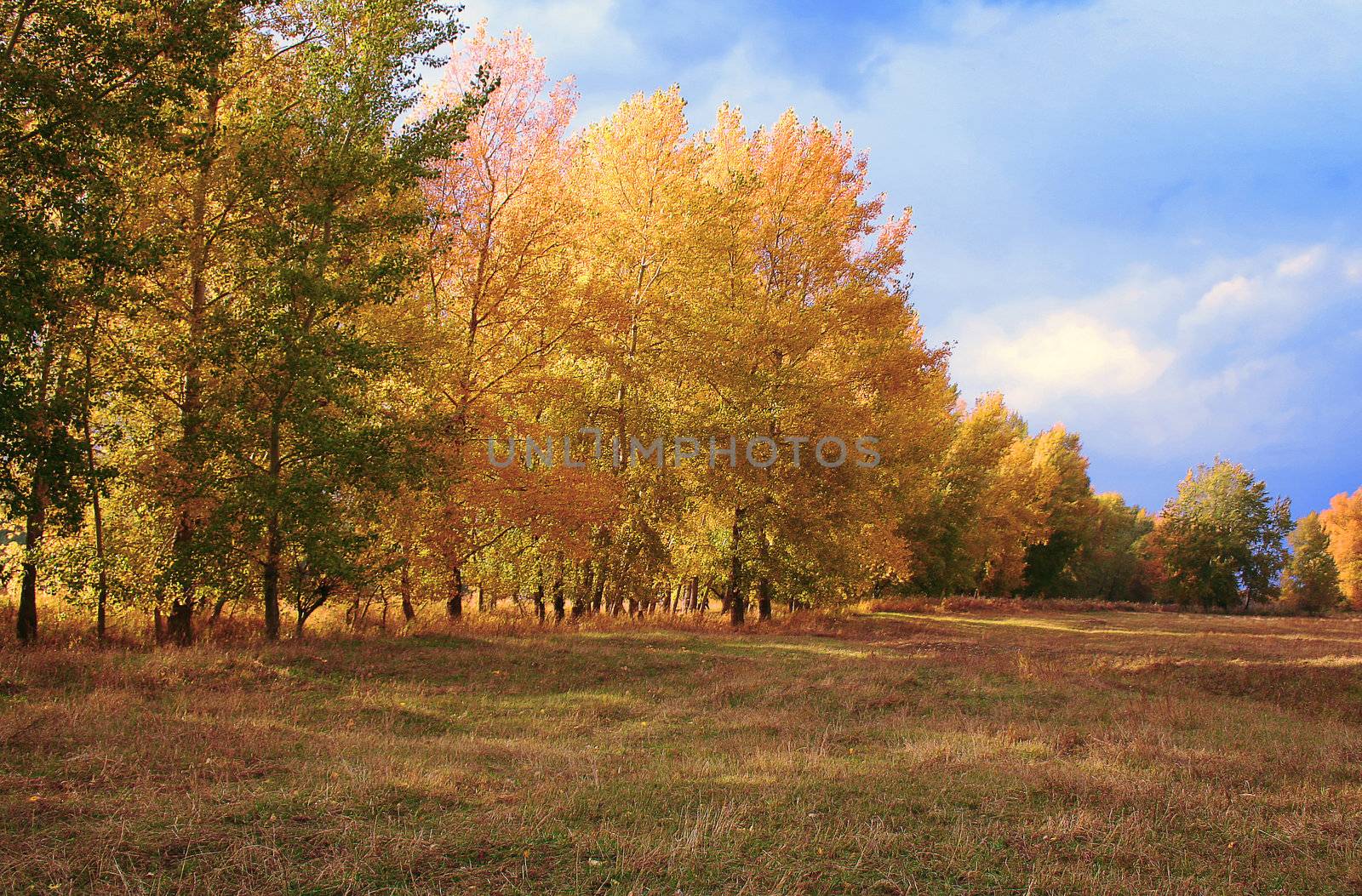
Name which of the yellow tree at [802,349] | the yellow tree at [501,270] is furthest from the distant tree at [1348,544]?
the yellow tree at [501,270]

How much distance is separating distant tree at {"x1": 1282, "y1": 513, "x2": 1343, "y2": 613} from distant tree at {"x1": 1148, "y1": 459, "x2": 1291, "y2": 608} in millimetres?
3555

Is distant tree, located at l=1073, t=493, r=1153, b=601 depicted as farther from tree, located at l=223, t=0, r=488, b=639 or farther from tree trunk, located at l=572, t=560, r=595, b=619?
tree, located at l=223, t=0, r=488, b=639

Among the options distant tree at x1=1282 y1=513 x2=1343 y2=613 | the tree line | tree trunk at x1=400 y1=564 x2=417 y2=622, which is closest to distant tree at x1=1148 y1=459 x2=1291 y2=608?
distant tree at x1=1282 y1=513 x2=1343 y2=613

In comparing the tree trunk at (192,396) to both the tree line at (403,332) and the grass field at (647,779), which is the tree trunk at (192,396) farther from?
the grass field at (647,779)

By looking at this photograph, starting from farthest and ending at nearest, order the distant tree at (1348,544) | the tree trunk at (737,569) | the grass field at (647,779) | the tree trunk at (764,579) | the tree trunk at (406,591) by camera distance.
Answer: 1. the distant tree at (1348,544)
2. the tree trunk at (737,569)
3. the tree trunk at (764,579)
4. the tree trunk at (406,591)
5. the grass field at (647,779)

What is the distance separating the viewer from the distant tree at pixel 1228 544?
1908 inches

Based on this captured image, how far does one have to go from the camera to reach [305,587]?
13508 millimetres

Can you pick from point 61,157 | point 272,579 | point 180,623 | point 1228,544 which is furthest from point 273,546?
point 1228,544

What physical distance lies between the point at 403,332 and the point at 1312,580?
6302 cm

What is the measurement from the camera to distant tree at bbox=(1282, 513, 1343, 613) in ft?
177

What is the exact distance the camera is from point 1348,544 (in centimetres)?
5916

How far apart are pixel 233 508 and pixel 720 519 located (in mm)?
12396

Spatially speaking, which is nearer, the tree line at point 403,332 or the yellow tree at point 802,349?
the tree line at point 403,332

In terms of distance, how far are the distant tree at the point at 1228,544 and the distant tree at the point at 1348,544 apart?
13497 mm
